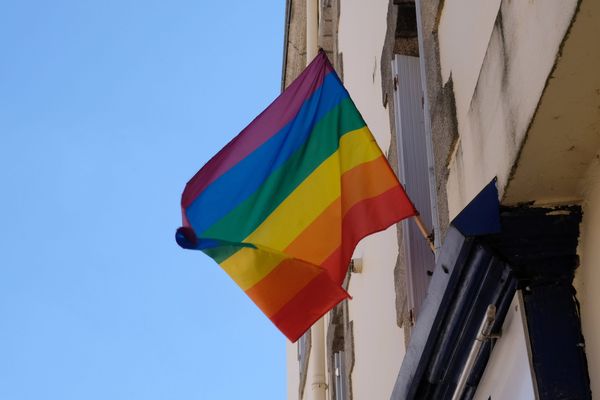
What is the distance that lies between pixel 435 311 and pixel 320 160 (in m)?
1.12

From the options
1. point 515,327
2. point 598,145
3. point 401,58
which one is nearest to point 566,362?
point 515,327

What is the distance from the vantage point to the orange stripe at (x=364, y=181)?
5059 millimetres

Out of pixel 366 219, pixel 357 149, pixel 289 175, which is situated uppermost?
pixel 357 149

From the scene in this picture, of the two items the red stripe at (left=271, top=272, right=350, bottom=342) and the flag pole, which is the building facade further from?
the red stripe at (left=271, top=272, right=350, bottom=342)

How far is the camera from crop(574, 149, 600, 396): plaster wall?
3.48 m

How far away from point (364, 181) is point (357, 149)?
0.16 meters

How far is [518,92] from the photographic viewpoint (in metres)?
3.65

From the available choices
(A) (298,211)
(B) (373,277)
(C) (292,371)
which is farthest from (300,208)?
(C) (292,371)

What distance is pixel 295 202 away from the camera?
512cm

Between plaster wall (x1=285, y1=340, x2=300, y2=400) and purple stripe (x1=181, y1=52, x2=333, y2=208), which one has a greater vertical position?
plaster wall (x1=285, y1=340, x2=300, y2=400)

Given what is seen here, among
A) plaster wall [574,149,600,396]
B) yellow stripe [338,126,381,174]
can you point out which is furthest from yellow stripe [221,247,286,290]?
plaster wall [574,149,600,396]

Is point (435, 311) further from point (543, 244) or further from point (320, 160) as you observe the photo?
point (320, 160)

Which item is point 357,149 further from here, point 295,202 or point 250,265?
point 250,265

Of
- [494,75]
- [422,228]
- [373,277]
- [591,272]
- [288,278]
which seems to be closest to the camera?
[591,272]
